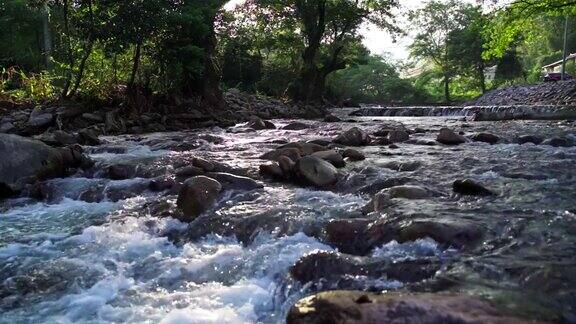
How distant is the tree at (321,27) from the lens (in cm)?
2353

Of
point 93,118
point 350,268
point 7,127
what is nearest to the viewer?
point 350,268

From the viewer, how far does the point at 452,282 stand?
8.63 ft

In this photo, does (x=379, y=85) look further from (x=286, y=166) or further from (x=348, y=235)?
(x=348, y=235)

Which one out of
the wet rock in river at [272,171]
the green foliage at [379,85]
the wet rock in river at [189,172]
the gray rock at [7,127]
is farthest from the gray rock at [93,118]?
the green foliage at [379,85]

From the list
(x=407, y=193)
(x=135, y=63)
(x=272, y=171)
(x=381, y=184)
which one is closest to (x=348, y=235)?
(x=407, y=193)

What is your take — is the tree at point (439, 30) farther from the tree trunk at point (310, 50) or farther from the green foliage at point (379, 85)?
the tree trunk at point (310, 50)

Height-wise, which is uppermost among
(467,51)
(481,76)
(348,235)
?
(467,51)

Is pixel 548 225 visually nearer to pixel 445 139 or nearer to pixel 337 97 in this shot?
pixel 445 139

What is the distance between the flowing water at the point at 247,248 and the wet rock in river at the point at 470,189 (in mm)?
124

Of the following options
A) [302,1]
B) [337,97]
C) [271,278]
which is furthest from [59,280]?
[337,97]

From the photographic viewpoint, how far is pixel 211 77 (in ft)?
54.3

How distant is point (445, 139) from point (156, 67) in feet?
32.7

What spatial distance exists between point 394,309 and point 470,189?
294 centimetres

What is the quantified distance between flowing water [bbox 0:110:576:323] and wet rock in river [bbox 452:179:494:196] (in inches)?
4.9
